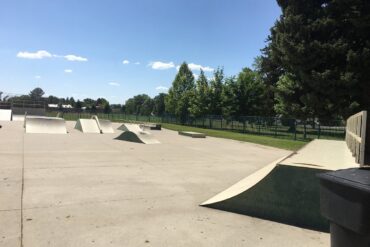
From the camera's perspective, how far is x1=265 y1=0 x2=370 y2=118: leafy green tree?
23.2m

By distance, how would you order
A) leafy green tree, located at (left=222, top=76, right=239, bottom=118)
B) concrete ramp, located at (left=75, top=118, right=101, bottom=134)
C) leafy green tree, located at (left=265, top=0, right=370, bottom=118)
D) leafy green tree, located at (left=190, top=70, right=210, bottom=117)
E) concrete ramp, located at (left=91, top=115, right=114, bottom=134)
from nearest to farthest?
leafy green tree, located at (left=265, top=0, right=370, bottom=118)
concrete ramp, located at (left=75, top=118, right=101, bottom=134)
concrete ramp, located at (left=91, top=115, right=114, bottom=134)
leafy green tree, located at (left=222, top=76, right=239, bottom=118)
leafy green tree, located at (left=190, top=70, right=210, bottom=117)

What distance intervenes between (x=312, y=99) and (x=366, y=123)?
20667 millimetres

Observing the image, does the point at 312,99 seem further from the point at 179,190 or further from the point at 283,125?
the point at 179,190

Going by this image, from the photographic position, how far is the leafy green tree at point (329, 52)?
23.2 m

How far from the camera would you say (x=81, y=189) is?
7039mm

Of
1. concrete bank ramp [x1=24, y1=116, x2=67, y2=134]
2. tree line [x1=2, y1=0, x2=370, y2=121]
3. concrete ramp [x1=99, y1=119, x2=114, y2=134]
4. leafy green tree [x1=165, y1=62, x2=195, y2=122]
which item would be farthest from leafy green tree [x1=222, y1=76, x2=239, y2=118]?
concrete bank ramp [x1=24, y1=116, x2=67, y2=134]

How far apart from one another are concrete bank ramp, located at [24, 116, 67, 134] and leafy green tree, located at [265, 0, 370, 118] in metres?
17.3

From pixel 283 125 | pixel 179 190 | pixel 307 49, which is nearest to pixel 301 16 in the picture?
pixel 307 49

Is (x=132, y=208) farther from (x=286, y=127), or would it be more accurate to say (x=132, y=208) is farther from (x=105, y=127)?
(x=286, y=127)

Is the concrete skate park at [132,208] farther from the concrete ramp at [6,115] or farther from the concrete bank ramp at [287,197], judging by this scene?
the concrete ramp at [6,115]

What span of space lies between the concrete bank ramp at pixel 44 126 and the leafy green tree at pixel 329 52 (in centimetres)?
1728

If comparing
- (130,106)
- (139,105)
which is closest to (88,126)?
(139,105)

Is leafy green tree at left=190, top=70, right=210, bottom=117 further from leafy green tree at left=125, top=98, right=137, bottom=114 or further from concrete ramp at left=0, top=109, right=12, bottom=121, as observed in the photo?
leafy green tree at left=125, top=98, right=137, bottom=114

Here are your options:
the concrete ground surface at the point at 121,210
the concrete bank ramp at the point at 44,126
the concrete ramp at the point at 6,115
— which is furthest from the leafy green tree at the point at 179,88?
the concrete ground surface at the point at 121,210
